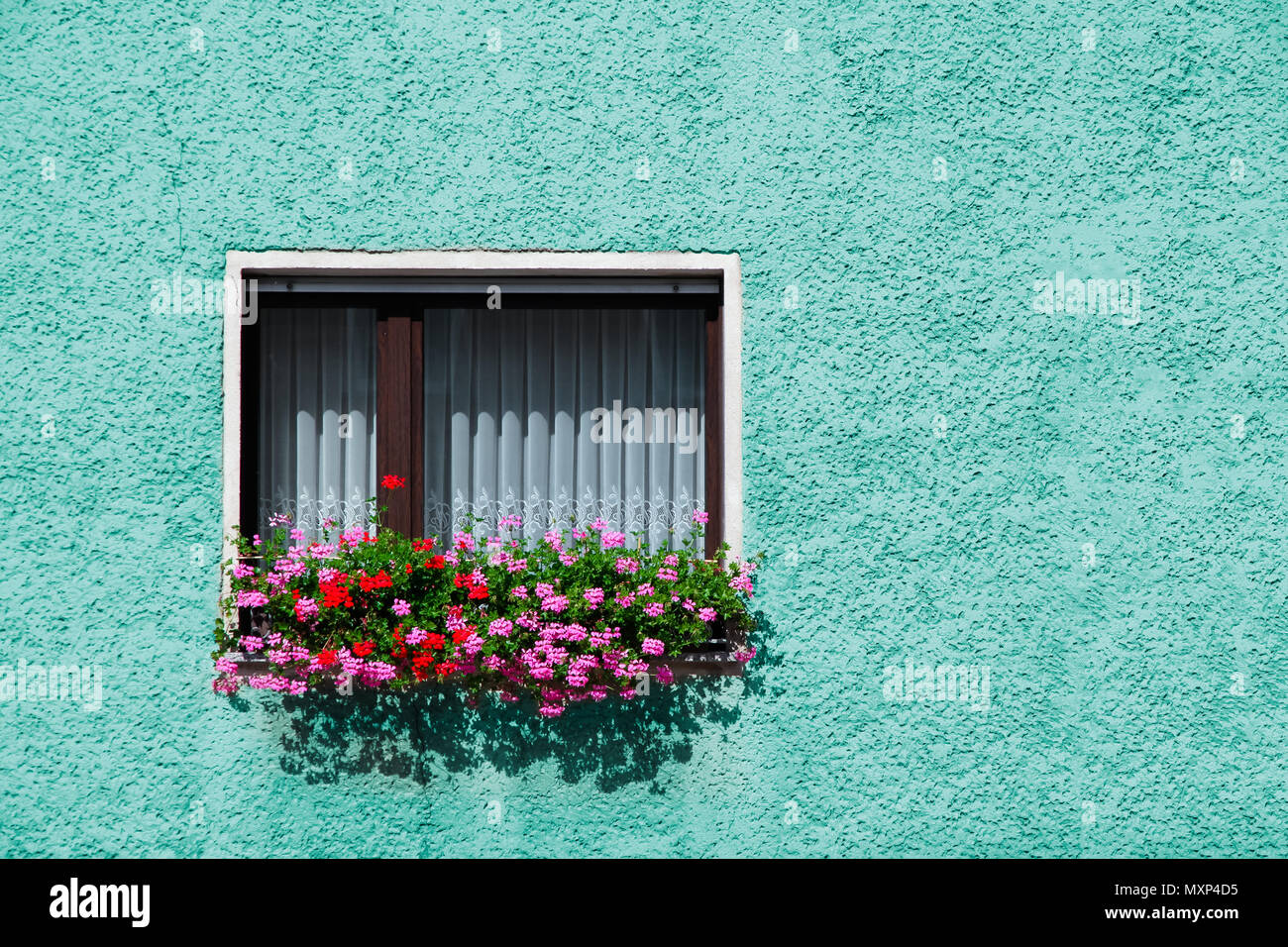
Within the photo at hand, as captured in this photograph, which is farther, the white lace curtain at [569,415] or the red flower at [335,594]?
the white lace curtain at [569,415]

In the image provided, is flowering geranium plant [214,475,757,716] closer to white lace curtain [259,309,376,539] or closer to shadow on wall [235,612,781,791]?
shadow on wall [235,612,781,791]

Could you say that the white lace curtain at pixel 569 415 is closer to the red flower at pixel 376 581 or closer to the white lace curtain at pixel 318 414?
the white lace curtain at pixel 318 414

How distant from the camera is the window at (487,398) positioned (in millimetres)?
4121

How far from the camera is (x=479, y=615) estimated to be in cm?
378

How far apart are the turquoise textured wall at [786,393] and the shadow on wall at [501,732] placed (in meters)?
0.02

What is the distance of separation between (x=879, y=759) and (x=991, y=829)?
53cm

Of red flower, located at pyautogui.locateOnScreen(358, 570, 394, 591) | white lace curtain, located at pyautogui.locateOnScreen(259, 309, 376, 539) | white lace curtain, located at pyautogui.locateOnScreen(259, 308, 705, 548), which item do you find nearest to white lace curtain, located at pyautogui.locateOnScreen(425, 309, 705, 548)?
white lace curtain, located at pyautogui.locateOnScreen(259, 308, 705, 548)

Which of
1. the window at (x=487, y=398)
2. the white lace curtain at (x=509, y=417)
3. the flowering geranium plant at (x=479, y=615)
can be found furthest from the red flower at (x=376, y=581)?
the white lace curtain at (x=509, y=417)

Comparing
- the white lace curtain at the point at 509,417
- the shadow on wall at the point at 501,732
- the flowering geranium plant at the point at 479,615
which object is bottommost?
the shadow on wall at the point at 501,732

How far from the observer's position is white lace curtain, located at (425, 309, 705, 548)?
4.25m

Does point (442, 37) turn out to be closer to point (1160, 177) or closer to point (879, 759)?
point (1160, 177)

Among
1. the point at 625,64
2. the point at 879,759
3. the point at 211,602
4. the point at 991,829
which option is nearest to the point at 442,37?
the point at 625,64
